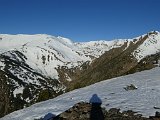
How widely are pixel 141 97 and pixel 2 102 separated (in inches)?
2677

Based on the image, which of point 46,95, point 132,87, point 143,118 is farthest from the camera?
point 46,95

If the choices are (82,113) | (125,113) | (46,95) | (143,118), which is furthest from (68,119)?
(46,95)

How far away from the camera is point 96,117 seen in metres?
25.8

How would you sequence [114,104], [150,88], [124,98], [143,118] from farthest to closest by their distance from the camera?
[150,88] < [124,98] < [114,104] < [143,118]

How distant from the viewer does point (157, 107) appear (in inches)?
984

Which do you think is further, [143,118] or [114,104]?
[114,104]

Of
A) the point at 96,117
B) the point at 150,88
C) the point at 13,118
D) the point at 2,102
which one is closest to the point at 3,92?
the point at 2,102

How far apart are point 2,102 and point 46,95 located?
41.8 ft

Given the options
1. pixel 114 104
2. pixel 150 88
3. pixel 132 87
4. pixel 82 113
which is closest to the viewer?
pixel 82 113

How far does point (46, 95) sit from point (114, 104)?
62.0m

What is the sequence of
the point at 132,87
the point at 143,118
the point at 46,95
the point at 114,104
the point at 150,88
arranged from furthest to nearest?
the point at 46,95 < the point at 132,87 < the point at 150,88 < the point at 114,104 < the point at 143,118

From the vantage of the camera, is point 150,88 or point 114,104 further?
point 150,88

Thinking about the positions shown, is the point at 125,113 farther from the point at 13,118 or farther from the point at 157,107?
the point at 13,118

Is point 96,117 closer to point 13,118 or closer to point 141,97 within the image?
point 141,97
